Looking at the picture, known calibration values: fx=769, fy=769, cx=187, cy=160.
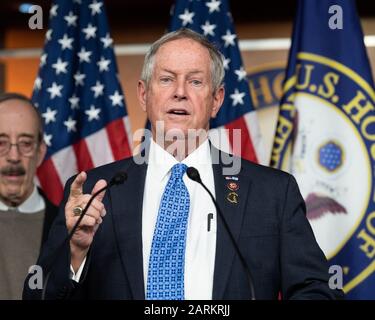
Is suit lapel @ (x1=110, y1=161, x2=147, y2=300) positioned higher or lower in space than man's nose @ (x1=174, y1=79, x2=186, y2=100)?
lower

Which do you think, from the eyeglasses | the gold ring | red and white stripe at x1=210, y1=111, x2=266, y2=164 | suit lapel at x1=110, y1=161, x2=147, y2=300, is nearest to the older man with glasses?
the eyeglasses

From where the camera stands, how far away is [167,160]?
236 cm

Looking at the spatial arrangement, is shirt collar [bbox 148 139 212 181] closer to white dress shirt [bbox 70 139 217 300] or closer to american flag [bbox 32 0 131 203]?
white dress shirt [bbox 70 139 217 300]

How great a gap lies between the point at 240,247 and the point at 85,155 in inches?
67.8

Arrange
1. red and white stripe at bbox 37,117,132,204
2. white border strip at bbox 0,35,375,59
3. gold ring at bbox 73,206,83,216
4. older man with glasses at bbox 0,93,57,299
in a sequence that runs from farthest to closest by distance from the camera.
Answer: white border strip at bbox 0,35,375,59 < red and white stripe at bbox 37,117,132,204 < older man with glasses at bbox 0,93,57,299 < gold ring at bbox 73,206,83,216

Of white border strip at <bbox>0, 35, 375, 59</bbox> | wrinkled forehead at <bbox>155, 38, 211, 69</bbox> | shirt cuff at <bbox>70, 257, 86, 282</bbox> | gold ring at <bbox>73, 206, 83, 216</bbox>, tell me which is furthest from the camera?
white border strip at <bbox>0, 35, 375, 59</bbox>

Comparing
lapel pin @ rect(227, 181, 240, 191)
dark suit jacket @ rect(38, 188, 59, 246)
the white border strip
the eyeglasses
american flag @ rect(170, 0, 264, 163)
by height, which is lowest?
lapel pin @ rect(227, 181, 240, 191)

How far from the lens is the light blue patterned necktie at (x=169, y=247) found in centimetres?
209

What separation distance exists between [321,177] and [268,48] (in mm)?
1307

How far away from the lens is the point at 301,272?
7.02ft

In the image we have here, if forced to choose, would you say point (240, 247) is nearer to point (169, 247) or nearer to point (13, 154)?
point (169, 247)

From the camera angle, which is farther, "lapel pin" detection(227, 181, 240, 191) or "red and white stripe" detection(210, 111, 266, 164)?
"red and white stripe" detection(210, 111, 266, 164)

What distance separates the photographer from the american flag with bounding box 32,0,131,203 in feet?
12.2

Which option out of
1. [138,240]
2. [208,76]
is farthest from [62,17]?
[138,240]
